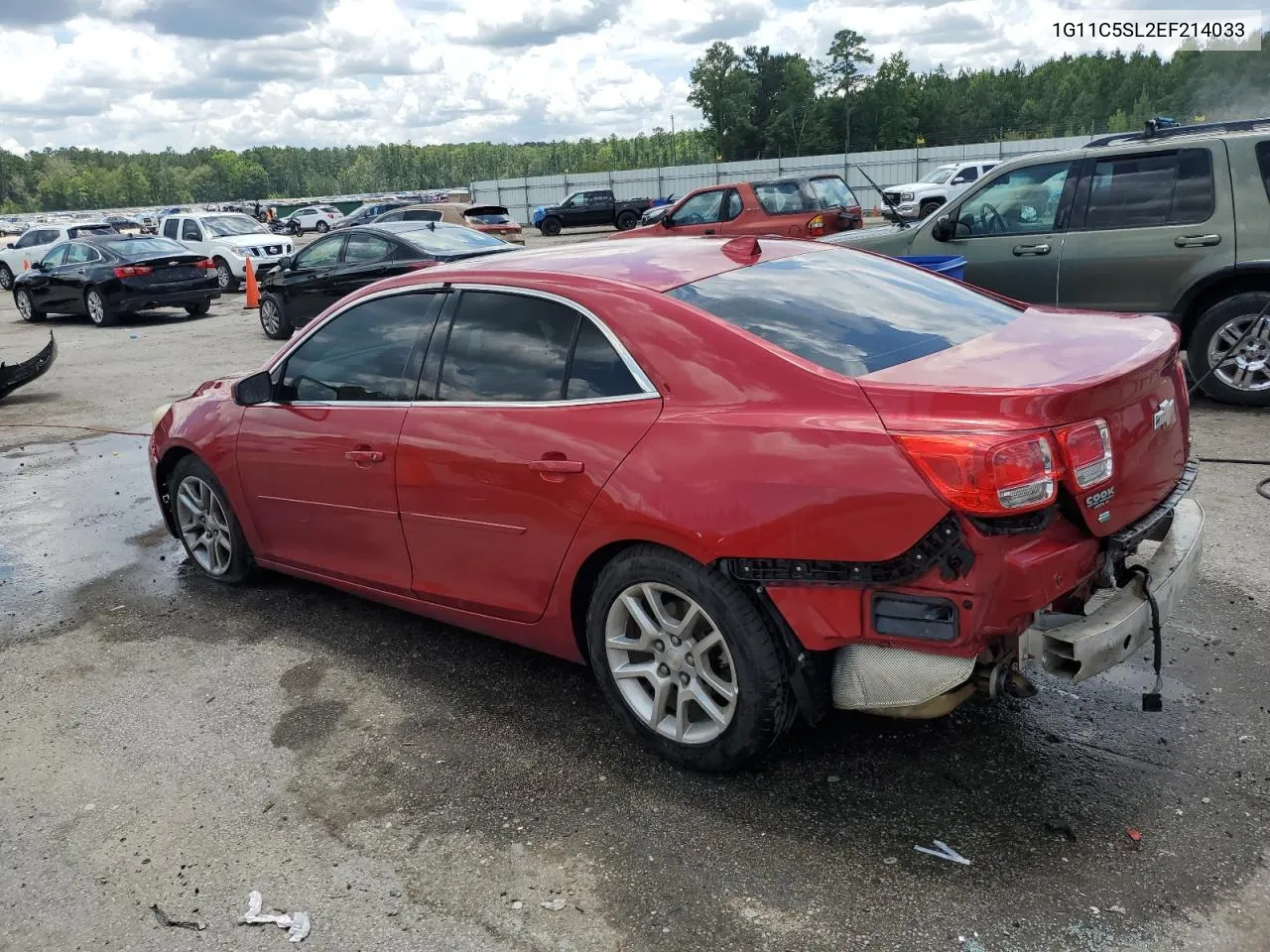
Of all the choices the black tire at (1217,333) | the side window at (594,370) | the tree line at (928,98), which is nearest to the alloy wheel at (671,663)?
the side window at (594,370)

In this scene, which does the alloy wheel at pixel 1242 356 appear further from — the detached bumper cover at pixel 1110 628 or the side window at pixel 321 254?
the side window at pixel 321 254

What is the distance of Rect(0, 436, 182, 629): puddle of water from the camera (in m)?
5.71

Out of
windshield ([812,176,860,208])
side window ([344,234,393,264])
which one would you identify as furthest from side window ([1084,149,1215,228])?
windshield ([812,176,860,208])

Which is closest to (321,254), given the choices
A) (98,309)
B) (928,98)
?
(98,309)

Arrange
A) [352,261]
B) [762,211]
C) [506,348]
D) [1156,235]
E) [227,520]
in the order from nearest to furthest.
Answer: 1. [506,348]
2. [227,520]
3. [1156,235]
4. [352,261]
5. [762,211]

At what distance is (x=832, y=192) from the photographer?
55.8 feet

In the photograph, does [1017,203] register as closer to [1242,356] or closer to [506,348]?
[1242,356]

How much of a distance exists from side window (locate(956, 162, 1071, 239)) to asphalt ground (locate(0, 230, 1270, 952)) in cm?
403

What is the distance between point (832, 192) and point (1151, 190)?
31.5ft

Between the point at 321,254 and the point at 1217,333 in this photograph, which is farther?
the point at 321,254

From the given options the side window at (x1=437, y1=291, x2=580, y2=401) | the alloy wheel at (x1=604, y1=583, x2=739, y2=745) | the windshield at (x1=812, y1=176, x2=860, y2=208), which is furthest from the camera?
the windshield at (x1=812, y1=176, x2=860, y2=208)

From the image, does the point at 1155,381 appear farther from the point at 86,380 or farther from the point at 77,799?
the point at 86,380

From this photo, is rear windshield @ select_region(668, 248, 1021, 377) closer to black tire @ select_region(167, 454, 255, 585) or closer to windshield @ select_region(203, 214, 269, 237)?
black tire @ select_region(167, 454, 255, 585)

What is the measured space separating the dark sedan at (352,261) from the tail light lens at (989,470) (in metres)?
10.6
